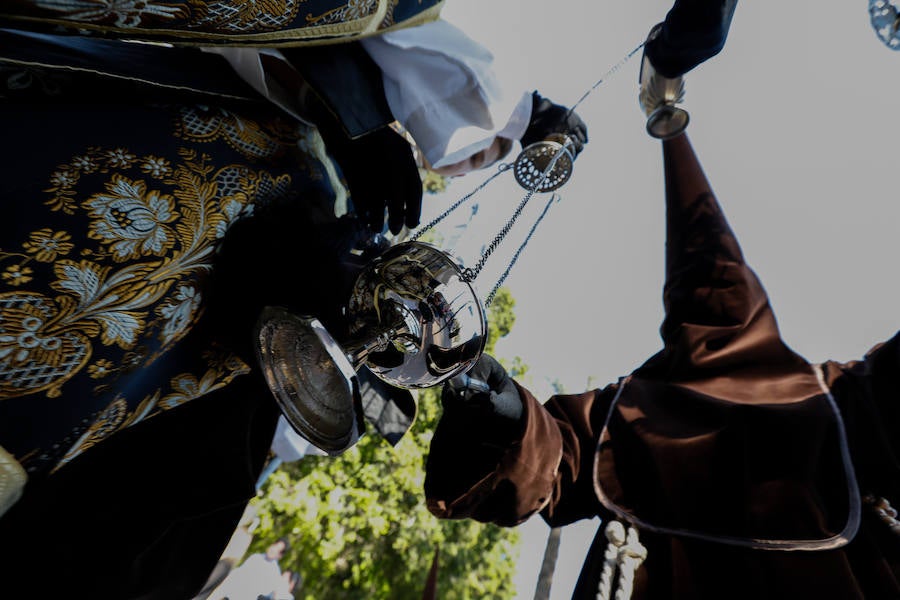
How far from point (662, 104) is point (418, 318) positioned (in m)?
1.28

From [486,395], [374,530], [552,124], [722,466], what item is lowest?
[374,530]

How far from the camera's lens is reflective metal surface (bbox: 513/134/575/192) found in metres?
1.49

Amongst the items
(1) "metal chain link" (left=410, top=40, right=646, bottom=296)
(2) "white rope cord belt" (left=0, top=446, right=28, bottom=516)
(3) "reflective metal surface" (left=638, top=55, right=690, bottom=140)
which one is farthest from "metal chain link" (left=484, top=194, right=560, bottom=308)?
(2) "white rope cord belt" (left=0, top=446, right=28, bottom=516)

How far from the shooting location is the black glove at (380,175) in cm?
120

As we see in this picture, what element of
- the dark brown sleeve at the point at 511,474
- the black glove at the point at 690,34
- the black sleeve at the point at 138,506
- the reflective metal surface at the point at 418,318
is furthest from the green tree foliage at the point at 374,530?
the black glove at the point at 690,34

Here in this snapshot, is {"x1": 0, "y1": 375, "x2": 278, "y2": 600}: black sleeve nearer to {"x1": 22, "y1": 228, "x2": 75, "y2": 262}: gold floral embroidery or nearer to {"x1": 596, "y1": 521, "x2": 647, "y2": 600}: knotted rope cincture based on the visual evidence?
{"x1": 22, "y1": 228, "x2": 75, "y2": 262}: gold floral embroidery

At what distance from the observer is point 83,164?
0.83m

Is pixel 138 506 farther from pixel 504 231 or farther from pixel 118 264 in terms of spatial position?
pixel 504 231

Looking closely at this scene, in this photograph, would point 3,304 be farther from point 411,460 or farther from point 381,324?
point 411,460

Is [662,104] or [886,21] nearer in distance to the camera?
[886,21]

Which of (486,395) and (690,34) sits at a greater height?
(690,34)

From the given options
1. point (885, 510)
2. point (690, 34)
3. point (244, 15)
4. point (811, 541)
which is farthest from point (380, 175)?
point (885, 510)

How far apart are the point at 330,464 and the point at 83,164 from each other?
550 centimetres

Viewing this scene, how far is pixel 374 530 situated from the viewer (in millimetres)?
5203
